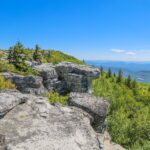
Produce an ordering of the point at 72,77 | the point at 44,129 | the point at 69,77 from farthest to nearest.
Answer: the point at 72,77, the point at 69,77, the point at 44,129

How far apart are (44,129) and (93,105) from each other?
1147 centimetres

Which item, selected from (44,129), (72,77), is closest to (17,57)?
(72,77)

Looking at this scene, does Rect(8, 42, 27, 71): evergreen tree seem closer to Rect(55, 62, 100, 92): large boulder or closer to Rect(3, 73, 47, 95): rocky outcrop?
Rect(3, 73, 47, 95): rocky outcrop

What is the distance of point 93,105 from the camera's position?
29625 millimetres

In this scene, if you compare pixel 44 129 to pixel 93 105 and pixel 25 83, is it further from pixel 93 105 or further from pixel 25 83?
pixel 25 83

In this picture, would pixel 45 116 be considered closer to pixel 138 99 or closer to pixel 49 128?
pixel 49 128

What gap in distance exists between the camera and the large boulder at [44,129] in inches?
688

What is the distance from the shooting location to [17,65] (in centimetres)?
6619

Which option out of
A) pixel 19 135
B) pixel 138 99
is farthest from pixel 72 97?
pixel 138 99

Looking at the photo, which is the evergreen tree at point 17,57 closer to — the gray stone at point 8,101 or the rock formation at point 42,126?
the rock formation at point 42,126

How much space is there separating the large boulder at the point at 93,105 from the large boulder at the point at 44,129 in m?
6.82

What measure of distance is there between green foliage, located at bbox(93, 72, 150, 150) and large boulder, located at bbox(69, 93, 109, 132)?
3524 centimetres

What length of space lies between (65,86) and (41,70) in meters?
11.8

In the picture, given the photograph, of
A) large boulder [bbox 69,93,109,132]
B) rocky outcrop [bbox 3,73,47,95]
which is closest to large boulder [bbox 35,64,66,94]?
rocky outcrop [bbox 3,73,47,95]
